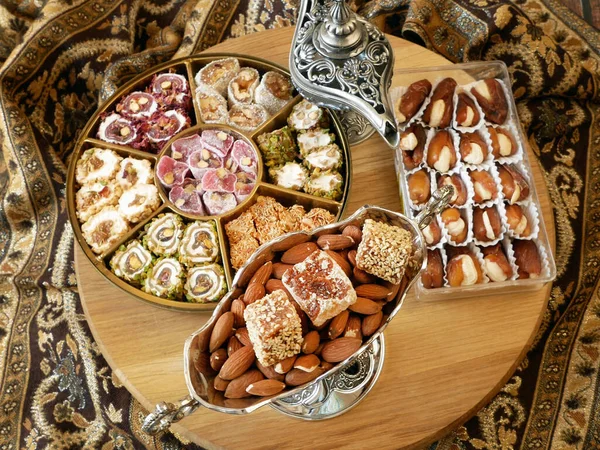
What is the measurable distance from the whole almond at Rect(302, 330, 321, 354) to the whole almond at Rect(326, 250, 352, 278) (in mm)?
118

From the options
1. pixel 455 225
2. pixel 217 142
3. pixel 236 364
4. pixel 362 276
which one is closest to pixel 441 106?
pixel 455 225

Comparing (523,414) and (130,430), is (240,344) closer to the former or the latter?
(130,430)

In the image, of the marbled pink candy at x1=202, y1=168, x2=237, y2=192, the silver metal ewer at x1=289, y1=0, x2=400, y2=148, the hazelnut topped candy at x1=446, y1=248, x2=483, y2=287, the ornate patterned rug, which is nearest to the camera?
the silver metal ewer at x1=289, y1=0, x2=400, y2=148

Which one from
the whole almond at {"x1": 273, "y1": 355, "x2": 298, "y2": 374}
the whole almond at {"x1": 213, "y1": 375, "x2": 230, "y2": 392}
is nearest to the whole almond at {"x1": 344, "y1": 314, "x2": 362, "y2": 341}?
the whole almond at {"x1": 273, "y1": 355, "x2": 298, "y2": 374}

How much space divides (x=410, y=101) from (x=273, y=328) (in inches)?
32.6

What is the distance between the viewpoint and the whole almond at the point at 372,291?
2.98ft

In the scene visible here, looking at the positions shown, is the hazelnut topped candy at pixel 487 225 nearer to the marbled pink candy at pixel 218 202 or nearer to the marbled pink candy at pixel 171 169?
the marbled pink candy at pixel 218 202

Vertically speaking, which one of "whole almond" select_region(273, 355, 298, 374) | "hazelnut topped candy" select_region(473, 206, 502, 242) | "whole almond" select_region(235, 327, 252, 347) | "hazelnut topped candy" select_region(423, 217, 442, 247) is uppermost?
"whole almond" select_region(235, 327, 252, 347)

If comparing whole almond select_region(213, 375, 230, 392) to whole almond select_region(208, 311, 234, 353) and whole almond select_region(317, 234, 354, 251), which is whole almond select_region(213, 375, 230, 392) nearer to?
whole almond select_region(208, 311, 234, 353)

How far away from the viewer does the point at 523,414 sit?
1614mm

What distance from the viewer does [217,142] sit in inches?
56.2

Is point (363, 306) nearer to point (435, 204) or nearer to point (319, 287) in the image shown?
point (319, 287)

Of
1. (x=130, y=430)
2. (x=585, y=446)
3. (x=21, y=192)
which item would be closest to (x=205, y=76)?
(x=21, y=192)

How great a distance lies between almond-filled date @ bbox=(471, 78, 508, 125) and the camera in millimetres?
1436
